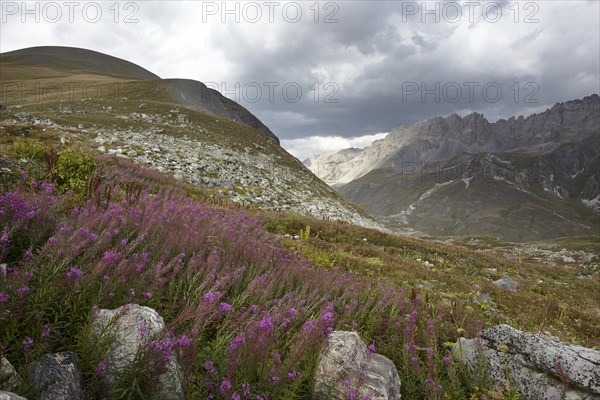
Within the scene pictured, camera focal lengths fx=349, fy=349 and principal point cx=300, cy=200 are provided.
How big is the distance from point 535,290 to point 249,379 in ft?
49.7

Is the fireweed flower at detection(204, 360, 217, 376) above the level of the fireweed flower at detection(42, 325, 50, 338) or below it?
below

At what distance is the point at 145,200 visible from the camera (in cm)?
623

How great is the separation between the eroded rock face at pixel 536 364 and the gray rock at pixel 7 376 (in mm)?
4253

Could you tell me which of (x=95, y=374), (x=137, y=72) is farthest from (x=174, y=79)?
(x=137, y=72)

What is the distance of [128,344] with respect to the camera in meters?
2.65

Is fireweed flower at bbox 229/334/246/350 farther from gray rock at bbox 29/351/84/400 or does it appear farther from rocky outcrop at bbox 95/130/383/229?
rocky outcrop at bbox 95/130/383/229

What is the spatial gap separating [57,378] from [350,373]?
2311mm

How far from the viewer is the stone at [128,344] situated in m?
2.51

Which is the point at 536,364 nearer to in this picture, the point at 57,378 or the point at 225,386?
the point at 225,386

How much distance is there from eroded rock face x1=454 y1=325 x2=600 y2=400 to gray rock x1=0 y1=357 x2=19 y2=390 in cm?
425

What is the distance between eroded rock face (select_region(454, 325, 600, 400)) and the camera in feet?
12.5

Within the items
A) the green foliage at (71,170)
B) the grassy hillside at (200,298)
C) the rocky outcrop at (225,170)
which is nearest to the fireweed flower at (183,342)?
the grassy hillside at (200,298)

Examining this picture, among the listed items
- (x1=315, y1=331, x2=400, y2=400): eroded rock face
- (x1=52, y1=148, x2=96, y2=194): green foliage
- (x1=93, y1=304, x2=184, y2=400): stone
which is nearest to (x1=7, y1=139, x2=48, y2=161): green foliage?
(x1=52, y1=148, x2=96, y2=194): green foliage

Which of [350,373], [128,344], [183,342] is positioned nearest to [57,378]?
[128,344]
